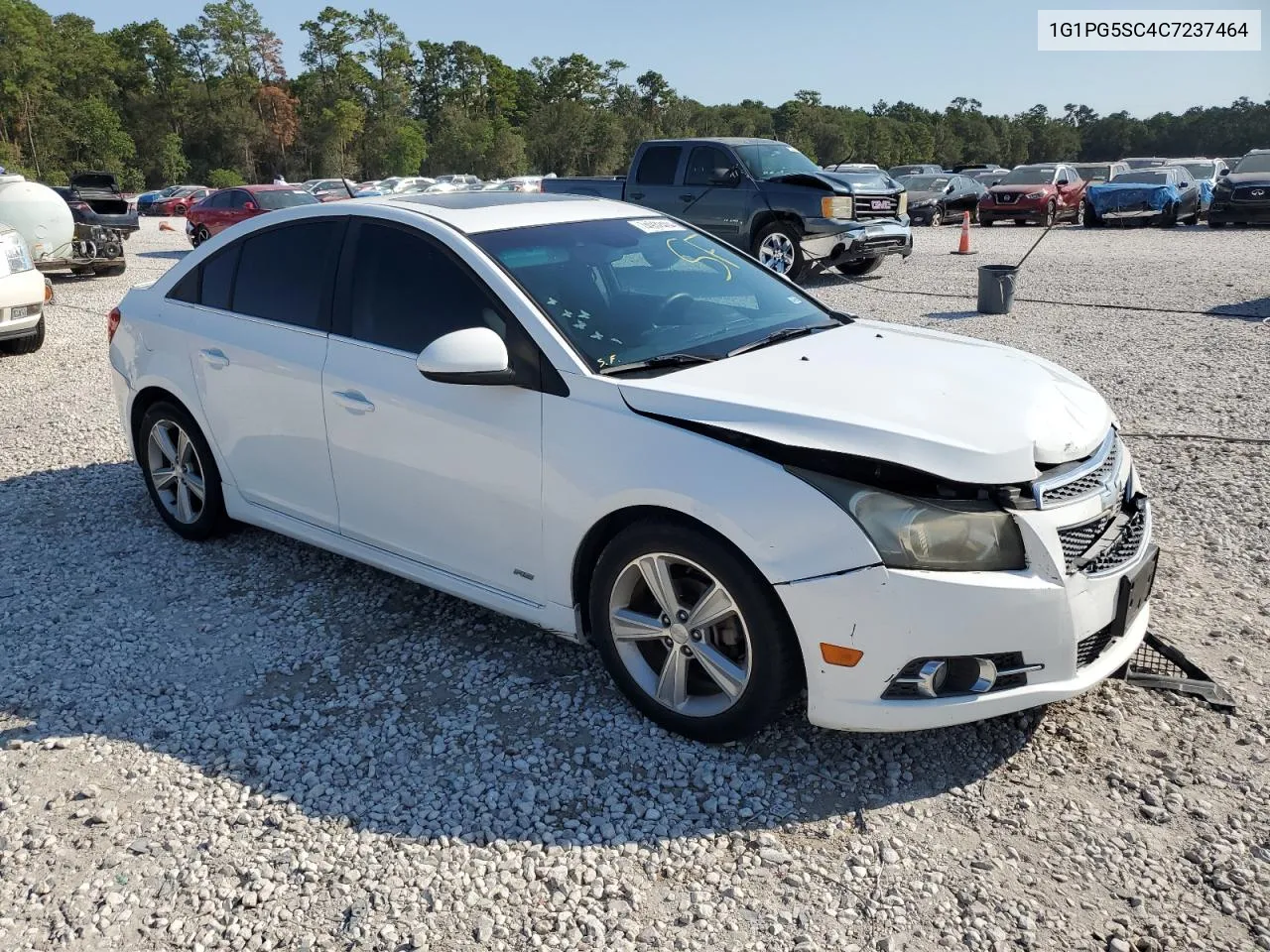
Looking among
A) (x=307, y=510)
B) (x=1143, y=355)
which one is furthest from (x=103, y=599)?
(x=1143, y=355)

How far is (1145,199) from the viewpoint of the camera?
24.0 m

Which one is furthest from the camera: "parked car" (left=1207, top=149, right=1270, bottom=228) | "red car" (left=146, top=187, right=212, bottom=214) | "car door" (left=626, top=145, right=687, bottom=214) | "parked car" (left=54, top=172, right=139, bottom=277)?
"red car" (left=146, top=187, right=212, bottom=214)

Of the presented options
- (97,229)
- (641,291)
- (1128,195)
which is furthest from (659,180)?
(1128,195)

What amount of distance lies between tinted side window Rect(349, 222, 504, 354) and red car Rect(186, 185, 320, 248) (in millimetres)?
19130

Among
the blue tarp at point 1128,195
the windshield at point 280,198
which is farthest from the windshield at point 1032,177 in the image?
the windshield at point 280,198

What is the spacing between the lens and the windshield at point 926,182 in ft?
98.4

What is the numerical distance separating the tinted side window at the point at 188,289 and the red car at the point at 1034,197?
24.3m

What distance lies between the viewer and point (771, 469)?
298cm

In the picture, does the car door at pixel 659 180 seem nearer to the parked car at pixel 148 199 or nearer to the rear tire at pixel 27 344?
the rear tire at pixel 27 344

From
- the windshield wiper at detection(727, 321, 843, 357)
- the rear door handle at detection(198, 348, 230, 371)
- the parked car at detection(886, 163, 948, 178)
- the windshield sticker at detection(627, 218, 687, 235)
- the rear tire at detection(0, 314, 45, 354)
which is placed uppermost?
the parked car at detection(886, 163, 948, 178)

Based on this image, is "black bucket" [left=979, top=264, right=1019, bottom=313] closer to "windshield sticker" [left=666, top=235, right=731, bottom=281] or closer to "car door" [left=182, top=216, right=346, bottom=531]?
"windshield sticker" [left=666, top=235, right=731, bottom=281]

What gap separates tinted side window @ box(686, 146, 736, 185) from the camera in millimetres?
14523

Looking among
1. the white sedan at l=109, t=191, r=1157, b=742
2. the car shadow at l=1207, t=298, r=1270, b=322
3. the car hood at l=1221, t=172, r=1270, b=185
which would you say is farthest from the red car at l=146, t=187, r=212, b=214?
the white sedan at l=109, t=191, r=1157, b=742

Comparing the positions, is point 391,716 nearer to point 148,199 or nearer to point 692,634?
point 692,634
